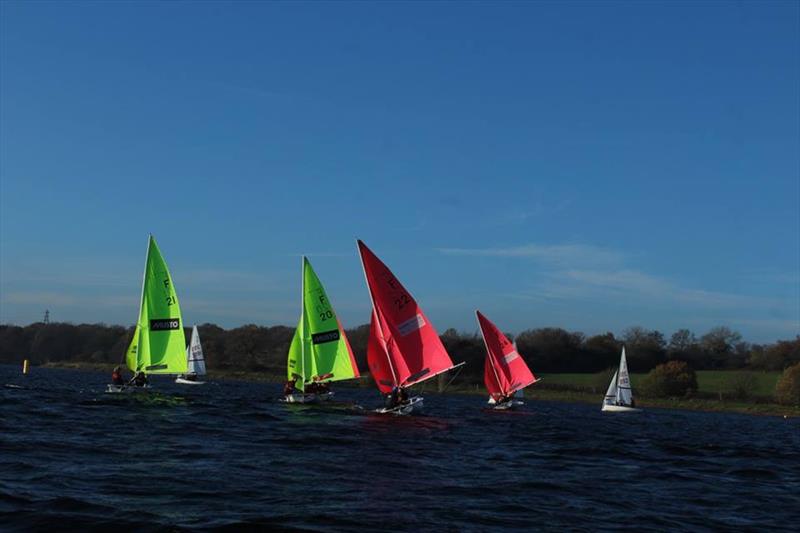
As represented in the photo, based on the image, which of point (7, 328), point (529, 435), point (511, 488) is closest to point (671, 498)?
point (511, 488)

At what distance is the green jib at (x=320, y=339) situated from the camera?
173 ft

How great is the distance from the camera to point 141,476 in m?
19.5

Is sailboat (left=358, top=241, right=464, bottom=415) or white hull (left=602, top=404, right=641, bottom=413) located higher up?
sailboat (left=358, top=241, right=464, bottom=415)

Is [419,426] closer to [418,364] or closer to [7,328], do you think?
[418,364]

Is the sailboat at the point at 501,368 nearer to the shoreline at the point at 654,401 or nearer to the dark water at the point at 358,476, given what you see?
the dark water at the point at 358,476

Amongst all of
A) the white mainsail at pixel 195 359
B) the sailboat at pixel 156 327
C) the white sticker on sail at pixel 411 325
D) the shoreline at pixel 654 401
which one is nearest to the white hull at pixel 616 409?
the shoreline at pixel 654 401

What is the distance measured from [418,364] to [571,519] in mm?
27953

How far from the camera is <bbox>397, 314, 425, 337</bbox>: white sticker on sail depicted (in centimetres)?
4453

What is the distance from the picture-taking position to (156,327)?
169ft

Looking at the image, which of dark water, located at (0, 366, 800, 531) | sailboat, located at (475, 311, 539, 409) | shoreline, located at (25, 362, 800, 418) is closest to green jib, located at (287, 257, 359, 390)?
dark water, located at (0, 366, 800, 531)

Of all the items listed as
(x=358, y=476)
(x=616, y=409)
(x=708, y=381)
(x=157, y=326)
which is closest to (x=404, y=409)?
(x=157, y=326)

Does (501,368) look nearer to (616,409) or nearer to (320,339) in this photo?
(320,339)

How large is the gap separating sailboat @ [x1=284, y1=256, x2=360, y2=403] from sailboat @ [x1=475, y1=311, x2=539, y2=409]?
44.2ft

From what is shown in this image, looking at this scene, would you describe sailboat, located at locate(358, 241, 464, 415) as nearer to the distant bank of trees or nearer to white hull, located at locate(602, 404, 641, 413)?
white hull, located at locate(602, 404, 641, 413)
